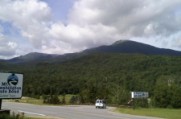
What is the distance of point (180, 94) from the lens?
76.1 meters

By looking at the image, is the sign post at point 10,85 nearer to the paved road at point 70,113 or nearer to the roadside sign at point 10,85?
the roadside sign at point 10,85

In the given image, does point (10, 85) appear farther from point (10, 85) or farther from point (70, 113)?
point (70, 113)

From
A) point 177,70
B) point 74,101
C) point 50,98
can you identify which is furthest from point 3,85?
point 177,70

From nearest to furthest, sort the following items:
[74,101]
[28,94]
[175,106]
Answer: [175,106] → [74,101] → [28,94]

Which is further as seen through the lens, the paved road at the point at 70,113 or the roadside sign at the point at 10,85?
the paved road at the point at 70,113

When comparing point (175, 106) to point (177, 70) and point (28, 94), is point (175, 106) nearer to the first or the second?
point (28, 94)

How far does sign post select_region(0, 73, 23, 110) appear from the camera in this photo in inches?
796

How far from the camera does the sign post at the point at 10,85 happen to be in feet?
66.3

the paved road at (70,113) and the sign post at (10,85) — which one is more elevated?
the sign post at (10,85)

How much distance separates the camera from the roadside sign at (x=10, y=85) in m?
20.2

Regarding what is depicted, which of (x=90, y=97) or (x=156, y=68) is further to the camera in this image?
(x=156, y=68)

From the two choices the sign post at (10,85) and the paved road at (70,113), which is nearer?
the sign post at (10,85)

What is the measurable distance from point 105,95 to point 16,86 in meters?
71.0

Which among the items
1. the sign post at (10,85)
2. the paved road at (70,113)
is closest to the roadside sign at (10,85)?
the sign post at (10,85)
